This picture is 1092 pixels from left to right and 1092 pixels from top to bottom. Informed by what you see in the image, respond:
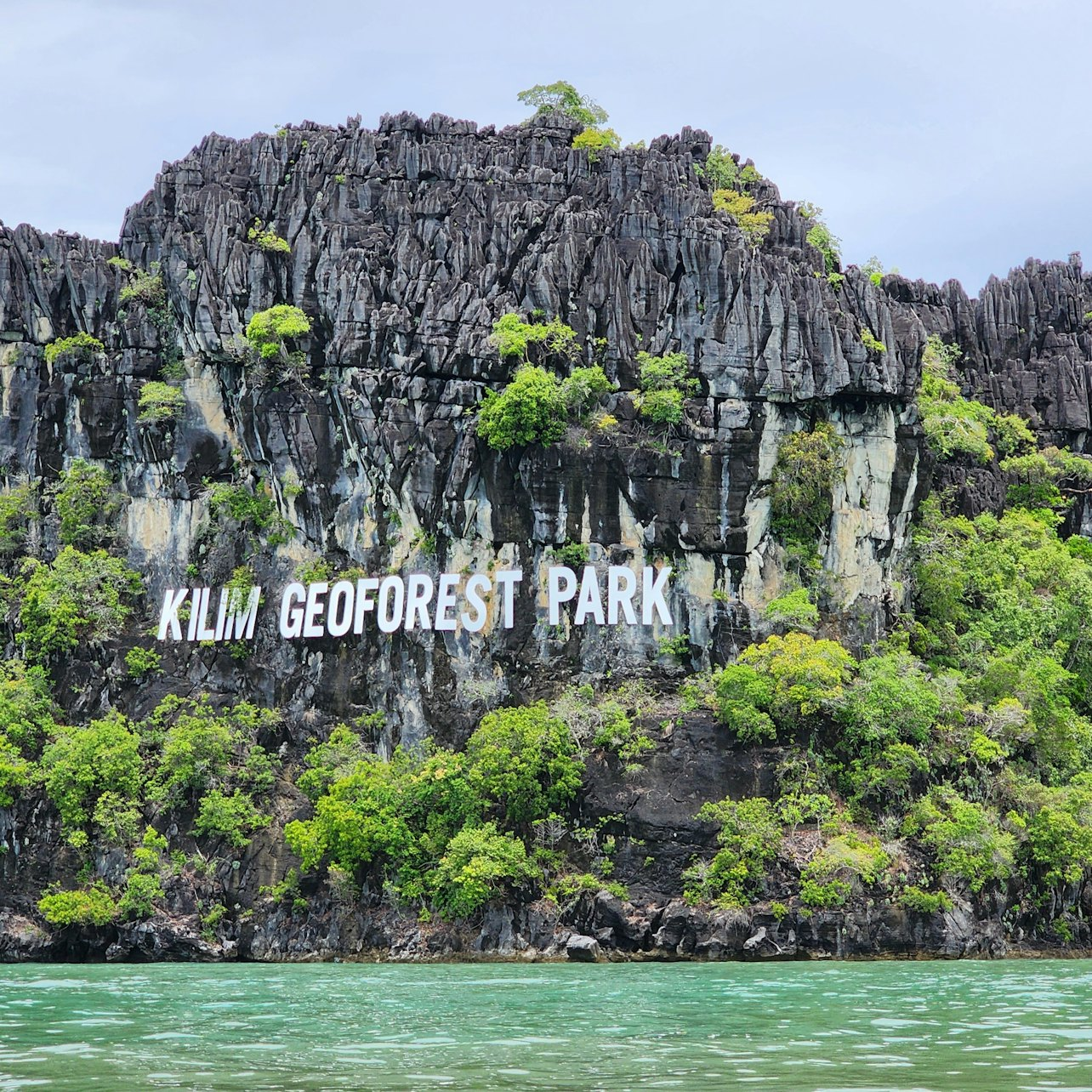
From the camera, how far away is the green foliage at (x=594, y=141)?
5317cm

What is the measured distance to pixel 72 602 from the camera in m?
48.9

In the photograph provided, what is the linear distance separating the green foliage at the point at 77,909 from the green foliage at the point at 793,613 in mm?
19786

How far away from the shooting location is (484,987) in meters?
29.0

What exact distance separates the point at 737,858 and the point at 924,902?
4.62 metres

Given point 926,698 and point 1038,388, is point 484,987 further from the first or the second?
point 1038,388

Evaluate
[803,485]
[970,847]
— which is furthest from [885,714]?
[803,485]

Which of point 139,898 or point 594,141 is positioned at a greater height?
point 594,141

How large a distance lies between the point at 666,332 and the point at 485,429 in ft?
21.3

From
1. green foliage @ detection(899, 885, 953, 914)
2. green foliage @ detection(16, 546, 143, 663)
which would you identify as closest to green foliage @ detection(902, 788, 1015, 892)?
green foliage @ detection(899, 885, 953, 914)

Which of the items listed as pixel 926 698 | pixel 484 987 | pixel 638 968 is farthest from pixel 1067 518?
pixel 484 987

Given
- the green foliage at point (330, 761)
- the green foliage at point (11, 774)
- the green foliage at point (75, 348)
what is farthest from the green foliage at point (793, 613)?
the green foliage at point (75, 348)

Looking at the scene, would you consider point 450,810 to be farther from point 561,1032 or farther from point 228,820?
point 561,1032

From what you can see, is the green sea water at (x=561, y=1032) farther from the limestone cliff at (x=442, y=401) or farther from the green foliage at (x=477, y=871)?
the limestone cliff at (x=442, y=401)

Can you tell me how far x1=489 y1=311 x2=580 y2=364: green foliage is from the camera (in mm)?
47281
